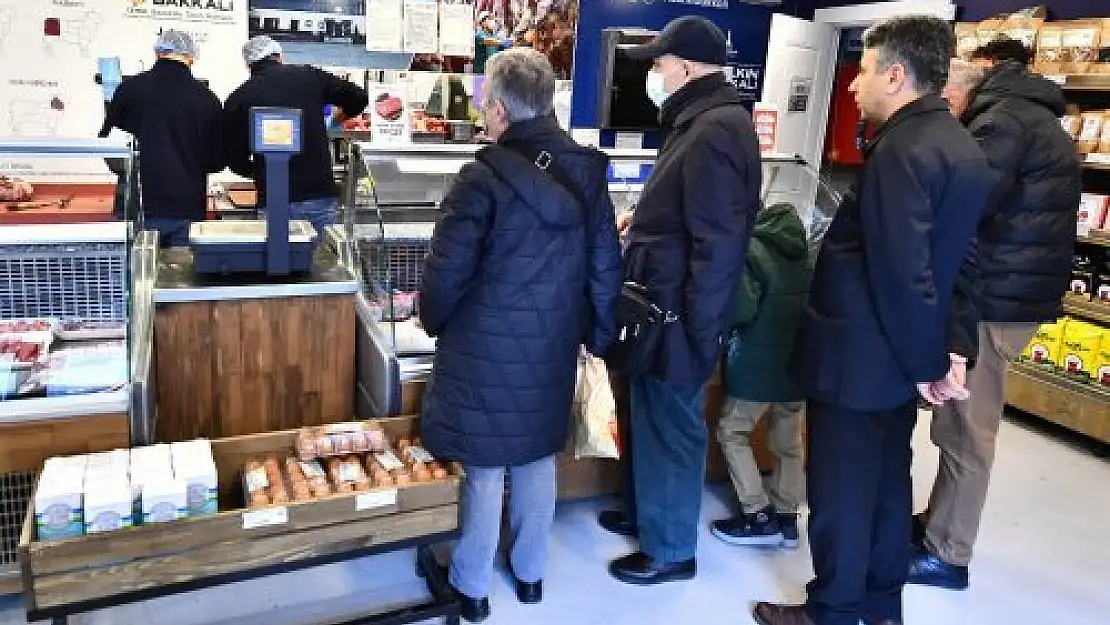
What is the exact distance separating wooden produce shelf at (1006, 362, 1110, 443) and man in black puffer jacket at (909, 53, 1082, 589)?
1448 millimetres

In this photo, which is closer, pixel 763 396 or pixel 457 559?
pixel 457 559

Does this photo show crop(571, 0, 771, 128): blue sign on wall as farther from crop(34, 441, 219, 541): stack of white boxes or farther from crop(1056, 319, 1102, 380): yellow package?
crop(34, 441, 219, 541): stack of white boxes

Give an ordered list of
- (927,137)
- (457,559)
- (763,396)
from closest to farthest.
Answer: (927,137) → (457,559) → (763,396)

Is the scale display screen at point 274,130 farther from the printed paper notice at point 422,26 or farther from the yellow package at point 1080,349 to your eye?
the yellow package at point 1080,349

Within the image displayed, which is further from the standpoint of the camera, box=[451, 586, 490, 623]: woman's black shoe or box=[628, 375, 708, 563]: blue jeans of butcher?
box=[628, 375, 708, 563]: blue jeans of butcher

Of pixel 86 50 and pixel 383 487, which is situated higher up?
pixel 86 50

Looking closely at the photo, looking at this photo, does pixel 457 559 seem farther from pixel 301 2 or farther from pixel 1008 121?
pixel 301 2

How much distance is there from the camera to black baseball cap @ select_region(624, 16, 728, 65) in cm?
254

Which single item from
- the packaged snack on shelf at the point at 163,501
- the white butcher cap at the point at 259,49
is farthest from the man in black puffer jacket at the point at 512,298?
the white butcher cap at the point at 259,49

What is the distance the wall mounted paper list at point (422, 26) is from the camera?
5934 millimetres

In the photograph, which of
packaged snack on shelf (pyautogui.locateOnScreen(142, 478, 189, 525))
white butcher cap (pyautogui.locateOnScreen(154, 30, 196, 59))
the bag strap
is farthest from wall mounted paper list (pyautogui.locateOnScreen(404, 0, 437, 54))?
packaged snack on shelf (pyautogui.locateOnScreen(142, 478, 189, 525))

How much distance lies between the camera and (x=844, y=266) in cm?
237

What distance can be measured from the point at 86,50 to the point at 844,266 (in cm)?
474

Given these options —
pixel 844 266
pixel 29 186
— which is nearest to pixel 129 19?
pixel 29 186
